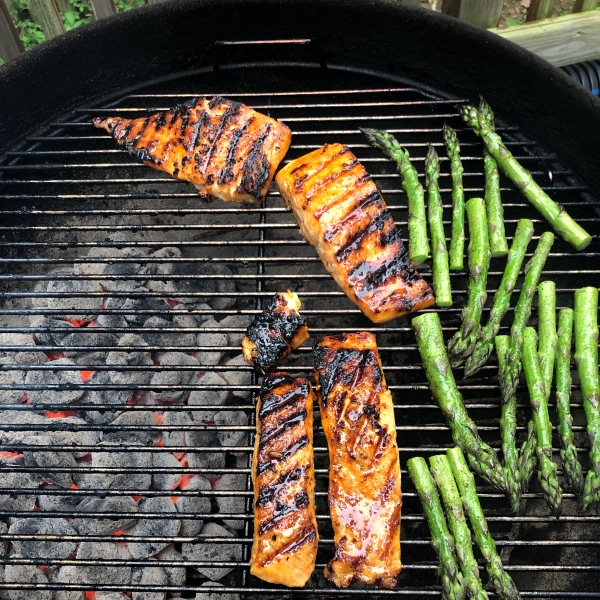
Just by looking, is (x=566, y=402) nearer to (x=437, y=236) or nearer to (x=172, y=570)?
(x=437, y=236)

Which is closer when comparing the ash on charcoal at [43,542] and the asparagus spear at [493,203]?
the ash on charcoal at [43,542]

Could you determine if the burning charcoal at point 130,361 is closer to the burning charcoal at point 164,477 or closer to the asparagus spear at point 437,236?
the burning charcoal at point 164,477

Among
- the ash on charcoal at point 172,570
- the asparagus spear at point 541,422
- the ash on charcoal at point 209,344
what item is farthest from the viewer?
the ash on charcoal at point 209,344

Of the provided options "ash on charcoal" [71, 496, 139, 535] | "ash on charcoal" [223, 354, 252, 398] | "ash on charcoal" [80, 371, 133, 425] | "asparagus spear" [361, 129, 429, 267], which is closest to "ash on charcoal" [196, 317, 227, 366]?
"ash on charcoal" [223, 354, 252, 398]

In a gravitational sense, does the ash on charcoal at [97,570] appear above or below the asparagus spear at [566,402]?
below

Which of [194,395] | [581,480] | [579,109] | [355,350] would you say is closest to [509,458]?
[581,480]

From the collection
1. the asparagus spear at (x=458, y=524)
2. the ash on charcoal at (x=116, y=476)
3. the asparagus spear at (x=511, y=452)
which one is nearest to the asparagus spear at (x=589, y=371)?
the asparagus spear at (x=511, y=452)

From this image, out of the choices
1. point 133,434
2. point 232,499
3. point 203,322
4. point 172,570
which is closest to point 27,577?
point 172,570

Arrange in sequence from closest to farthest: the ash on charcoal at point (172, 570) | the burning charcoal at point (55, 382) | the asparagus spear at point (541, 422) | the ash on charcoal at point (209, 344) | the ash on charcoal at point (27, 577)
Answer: the asparagus spear at point (541, 422), the ash on charcoal at point (27, 577), the ash on charcoal at point (172, 570), the burning charcoal at point (55, 382), the ash on charcoal at point (209, 344)

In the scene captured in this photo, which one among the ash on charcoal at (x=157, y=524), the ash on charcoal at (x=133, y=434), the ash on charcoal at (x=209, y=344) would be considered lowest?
the ash on charcoal at (x=157, y=524)
